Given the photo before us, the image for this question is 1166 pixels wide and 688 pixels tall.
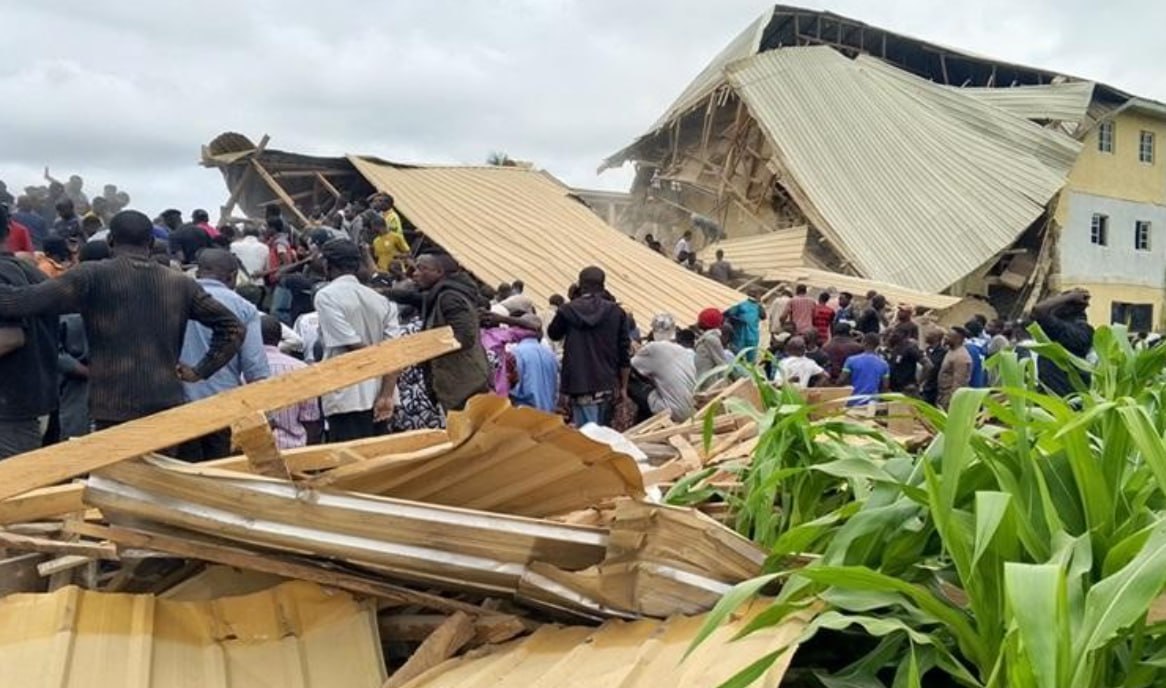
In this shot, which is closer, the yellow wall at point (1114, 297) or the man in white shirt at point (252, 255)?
the man in white shirt at point (252, 255)

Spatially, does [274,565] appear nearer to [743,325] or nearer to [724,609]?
[724,609]

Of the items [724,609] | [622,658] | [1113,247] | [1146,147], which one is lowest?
[622,658]

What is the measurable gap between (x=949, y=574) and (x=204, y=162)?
1282 centimetres

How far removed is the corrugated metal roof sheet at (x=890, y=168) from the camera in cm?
1977

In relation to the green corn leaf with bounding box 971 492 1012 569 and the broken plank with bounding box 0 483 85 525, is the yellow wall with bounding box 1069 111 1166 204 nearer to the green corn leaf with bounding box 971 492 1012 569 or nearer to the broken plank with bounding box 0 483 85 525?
the green corn leaf with bounding box 971 492 1012 569

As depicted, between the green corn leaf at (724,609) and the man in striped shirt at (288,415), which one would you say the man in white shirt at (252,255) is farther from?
the green corn leaf at (724,609)

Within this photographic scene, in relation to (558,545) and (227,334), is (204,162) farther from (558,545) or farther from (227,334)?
(558,545)

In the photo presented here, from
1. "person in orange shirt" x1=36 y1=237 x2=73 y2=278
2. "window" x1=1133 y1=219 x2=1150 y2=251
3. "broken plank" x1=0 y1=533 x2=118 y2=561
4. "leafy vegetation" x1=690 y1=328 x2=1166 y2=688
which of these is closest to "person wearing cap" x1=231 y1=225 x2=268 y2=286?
"person in orange shirt" x1=36 y1=237 x2=73 y2=278

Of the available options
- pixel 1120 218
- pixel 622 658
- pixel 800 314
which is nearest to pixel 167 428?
pixel 622 658

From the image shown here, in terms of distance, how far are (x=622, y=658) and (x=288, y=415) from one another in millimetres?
3473

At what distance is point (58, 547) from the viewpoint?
2287mm

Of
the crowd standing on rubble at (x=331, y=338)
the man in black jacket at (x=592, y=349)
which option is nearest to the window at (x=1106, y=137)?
the crowd standing on rubble at (x=331, y=338)

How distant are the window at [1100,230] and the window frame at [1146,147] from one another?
9.48 feet

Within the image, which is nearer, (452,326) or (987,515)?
(987,515)
